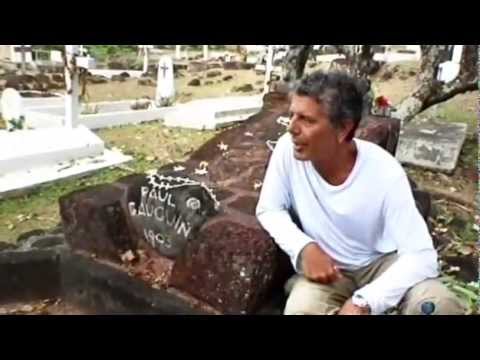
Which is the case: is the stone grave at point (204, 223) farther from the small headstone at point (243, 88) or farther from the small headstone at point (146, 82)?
the small headstone at point (146, 82)

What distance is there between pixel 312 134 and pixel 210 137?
51 centimetres

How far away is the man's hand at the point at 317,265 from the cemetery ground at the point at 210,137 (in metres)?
0.44

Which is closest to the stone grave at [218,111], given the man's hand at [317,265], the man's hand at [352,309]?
the man's hand at [317,265]

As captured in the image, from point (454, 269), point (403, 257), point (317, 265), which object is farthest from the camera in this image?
→ point (454, 269)

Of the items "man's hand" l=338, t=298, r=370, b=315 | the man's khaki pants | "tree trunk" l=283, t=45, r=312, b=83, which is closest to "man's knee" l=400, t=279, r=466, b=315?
the man's khaki pants

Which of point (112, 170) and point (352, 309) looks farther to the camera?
point (112, 170)

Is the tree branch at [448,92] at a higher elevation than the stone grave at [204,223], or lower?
higher

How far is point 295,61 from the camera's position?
1.88m

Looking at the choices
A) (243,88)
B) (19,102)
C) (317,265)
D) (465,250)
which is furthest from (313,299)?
(19,102)

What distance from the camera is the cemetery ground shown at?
5.94ft

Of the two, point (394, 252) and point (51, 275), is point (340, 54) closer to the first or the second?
point (394, 252)

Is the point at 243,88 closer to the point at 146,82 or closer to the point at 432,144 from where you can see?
the point at 146,82

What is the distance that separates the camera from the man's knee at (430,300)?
4.99ft
